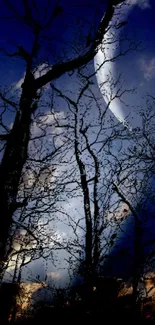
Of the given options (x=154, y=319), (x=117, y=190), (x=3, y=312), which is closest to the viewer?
(x=154, y=319)

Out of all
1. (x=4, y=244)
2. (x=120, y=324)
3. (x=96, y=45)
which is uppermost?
(x=96, y=45)

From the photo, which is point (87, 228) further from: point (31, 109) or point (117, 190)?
point (31, 109)

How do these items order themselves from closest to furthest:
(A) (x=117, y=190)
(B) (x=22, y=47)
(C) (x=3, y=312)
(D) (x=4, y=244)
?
(D) (x=4, y=244), (B) (x=22, y=47), (A) (x=117, y=190), (C) (x=3, y=312)

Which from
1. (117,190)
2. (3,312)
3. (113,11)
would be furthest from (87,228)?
(3,312)

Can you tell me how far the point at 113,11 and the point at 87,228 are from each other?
31.6ft

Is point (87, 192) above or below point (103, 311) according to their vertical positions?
above

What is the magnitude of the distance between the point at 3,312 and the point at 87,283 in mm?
26279

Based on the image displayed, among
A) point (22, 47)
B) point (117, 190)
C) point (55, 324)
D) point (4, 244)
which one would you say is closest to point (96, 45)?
point (22, 47)

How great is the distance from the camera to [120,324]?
10789 mm

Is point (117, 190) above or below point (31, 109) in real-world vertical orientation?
above

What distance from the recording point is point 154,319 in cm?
1073

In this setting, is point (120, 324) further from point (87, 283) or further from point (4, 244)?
point (4, 244)

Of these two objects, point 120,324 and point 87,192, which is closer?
point 120,324

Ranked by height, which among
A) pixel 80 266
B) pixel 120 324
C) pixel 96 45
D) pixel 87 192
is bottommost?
pixel 120 324
